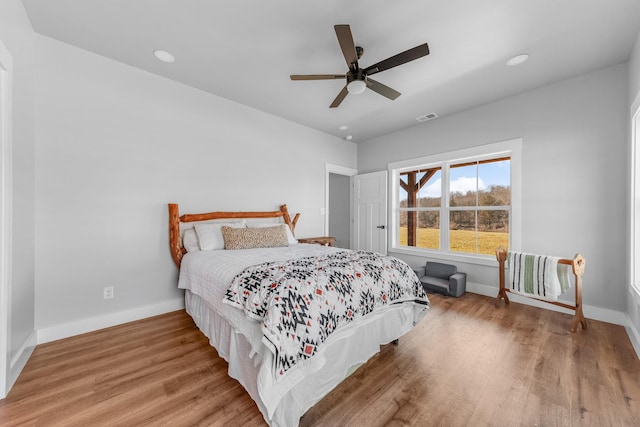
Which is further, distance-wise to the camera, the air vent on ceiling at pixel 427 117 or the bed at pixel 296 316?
the air vent on ceiling at pixel 427 117

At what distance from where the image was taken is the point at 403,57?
1.96m

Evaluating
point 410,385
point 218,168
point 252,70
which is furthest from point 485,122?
point 218,168

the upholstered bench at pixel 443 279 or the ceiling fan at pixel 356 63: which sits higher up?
the ceiling fan at pixel 356 63

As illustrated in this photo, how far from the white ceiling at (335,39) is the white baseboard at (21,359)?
2.64 metres

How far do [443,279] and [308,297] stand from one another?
3.10 meters

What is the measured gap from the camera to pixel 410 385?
170 cm

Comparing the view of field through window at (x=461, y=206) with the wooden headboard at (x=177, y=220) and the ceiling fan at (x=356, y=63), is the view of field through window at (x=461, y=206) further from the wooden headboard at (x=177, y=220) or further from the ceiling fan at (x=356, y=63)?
the wooden headboard at (x=177, y=220)

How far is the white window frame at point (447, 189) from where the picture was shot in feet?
10.9

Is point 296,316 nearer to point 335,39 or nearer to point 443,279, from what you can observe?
point 335,39

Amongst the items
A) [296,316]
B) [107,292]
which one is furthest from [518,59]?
[107,292]

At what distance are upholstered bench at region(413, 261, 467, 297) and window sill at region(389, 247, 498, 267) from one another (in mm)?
188

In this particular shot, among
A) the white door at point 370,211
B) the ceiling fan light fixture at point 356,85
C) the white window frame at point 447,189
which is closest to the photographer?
the ceiling fan light fixture at point 356,85

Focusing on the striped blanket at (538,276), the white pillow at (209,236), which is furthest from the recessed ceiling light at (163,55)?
the striped blanket at (538,276)

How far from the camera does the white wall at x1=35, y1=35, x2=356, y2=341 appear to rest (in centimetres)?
229
